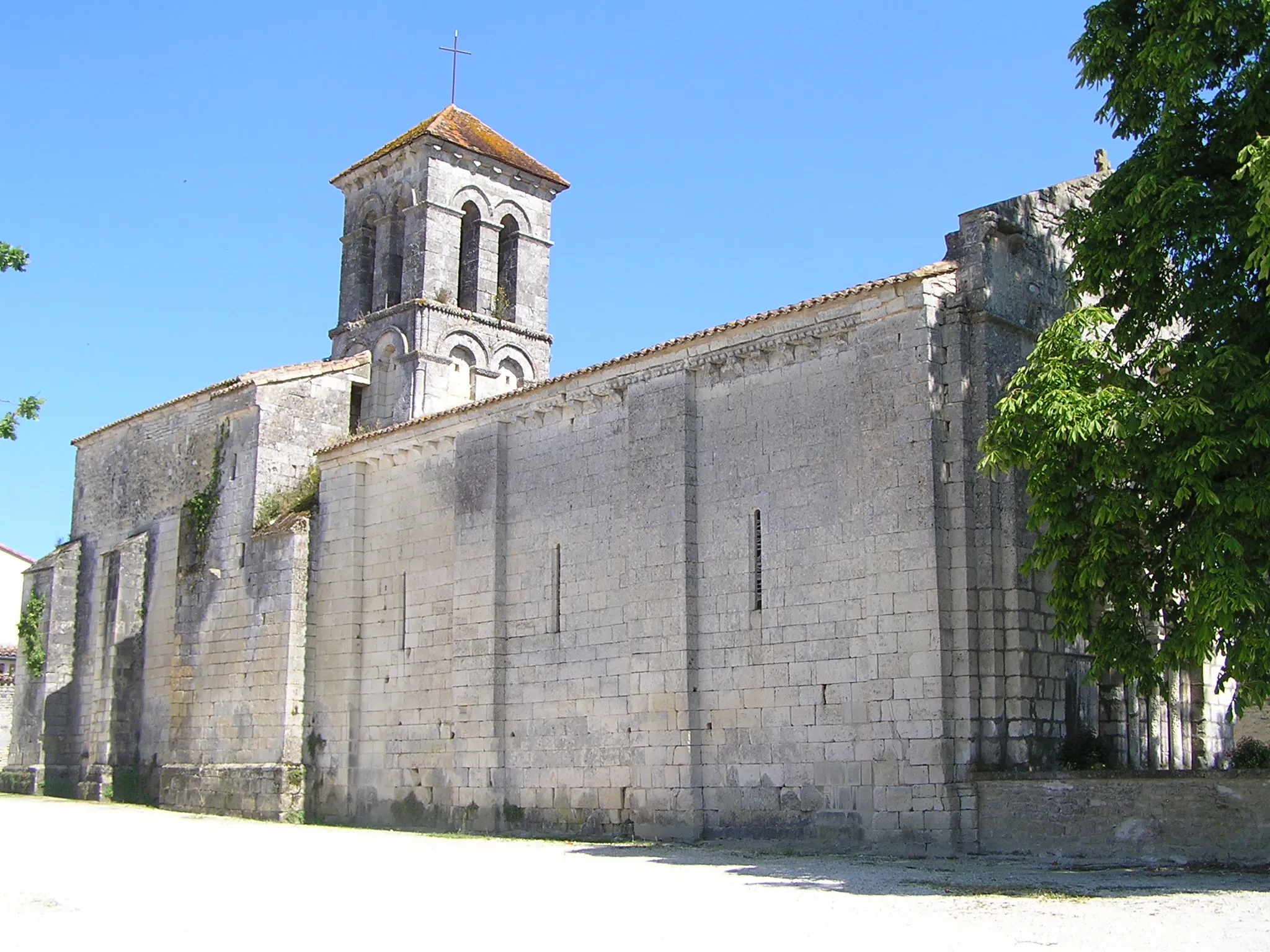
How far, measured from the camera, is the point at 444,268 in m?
26.8

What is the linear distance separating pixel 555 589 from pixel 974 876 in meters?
7.87

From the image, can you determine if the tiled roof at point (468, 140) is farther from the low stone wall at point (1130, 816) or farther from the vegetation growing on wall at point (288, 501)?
the low stone wall at point (1130, 816)

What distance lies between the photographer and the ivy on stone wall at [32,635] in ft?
89.8

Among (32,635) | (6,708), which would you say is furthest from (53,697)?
(6,708)

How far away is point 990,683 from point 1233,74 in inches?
242

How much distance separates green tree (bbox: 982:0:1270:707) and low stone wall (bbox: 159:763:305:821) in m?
12.6

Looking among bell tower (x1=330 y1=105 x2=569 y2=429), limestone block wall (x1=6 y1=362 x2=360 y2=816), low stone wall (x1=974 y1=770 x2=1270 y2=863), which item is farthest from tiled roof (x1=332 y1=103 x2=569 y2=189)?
low stone wall (x1=974 y1=770 x2=1270 y2=863)

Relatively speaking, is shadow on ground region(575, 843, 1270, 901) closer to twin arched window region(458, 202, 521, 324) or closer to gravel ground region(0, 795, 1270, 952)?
gravel ground region(0, 795, 1270, 952)

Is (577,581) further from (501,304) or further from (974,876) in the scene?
(501,304)

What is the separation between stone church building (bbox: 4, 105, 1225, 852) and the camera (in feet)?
45.8

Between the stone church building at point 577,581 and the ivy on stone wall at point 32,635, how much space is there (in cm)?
45

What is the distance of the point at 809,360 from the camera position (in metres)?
15.3

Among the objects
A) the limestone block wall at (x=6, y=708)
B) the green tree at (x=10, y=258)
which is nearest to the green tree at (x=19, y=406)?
the green tree at (x=10, y=258)

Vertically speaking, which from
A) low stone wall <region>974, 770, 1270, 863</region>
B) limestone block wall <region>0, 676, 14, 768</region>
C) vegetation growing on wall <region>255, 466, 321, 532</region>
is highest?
vegetation growing on wall <region>255, 466, 321, 532</region>
